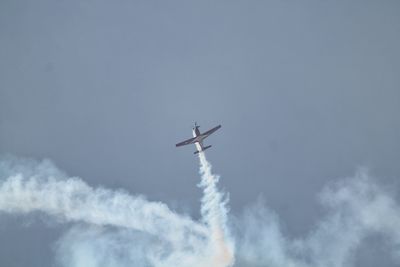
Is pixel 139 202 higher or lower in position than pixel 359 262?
higher

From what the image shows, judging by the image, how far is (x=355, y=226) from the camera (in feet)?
352

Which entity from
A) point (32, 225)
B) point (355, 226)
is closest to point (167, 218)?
point (32, 225)

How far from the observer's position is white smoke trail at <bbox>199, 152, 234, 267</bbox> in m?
102

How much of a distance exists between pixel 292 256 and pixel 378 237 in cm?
1382

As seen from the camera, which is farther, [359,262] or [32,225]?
[359,262]

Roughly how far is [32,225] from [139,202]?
16268 millimetres

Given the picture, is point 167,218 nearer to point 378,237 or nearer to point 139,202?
point 139,202

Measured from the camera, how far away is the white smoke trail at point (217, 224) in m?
102

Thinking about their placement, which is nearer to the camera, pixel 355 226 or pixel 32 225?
pixel 32 225

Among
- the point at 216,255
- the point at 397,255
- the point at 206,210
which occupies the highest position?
the point at 206,210

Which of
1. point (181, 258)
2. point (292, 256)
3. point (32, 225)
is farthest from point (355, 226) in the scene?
point (32, 225)

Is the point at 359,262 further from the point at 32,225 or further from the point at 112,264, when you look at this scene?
the point at 32,225

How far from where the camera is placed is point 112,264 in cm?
10362

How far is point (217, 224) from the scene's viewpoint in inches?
4058
